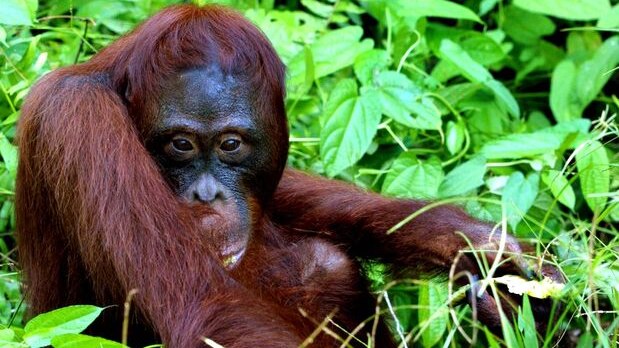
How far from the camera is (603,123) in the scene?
341 cm

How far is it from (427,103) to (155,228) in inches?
63.8

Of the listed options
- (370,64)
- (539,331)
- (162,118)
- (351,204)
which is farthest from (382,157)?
(162,118)

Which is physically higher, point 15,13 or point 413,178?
point 15,13

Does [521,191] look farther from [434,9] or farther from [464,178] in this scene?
[434,9]

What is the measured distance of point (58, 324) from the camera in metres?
2.85

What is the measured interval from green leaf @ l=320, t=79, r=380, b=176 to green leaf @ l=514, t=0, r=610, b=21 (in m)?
1.06

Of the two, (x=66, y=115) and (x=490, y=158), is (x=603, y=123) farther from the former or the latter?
(x=66, y=115)

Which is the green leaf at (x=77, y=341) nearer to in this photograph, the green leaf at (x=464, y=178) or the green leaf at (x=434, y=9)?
the green leaf at (x=464, y=178)

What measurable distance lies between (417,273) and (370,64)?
40.1 inches

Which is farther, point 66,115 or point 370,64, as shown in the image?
point 370,64

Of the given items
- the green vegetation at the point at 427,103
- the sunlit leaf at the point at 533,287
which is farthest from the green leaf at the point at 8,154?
the sunlit leaf at the point at 533,287

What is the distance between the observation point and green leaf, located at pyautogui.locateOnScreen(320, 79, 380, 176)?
13.5 ft

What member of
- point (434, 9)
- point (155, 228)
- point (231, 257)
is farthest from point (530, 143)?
point (155, 228)

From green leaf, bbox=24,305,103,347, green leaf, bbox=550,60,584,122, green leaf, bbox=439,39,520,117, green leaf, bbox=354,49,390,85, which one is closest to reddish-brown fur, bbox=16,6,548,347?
green leaf, bbox=24,305,103,347
